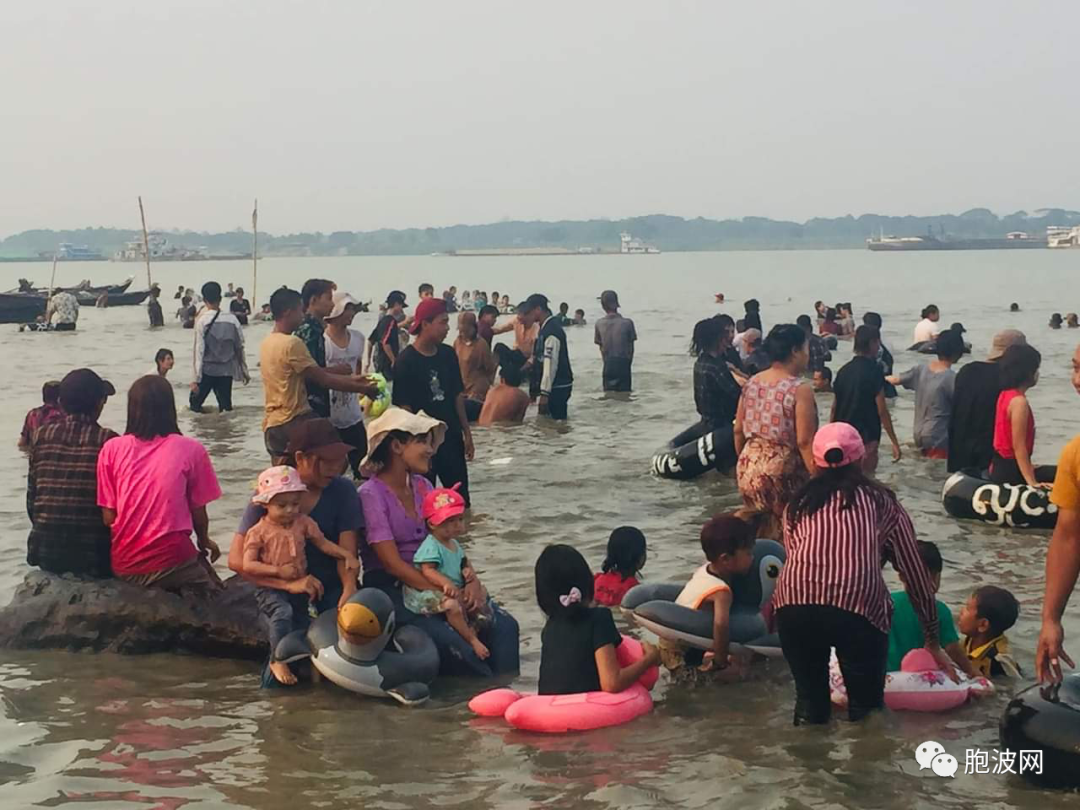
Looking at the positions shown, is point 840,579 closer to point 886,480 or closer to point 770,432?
point 770,432

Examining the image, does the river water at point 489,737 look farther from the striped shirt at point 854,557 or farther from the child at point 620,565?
the striped shirt at point 854,557

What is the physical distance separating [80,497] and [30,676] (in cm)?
100

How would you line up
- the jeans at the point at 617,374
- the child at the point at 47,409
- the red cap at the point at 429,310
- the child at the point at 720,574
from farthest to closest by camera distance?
1. the jeans at the point at 617,374
2. the red cap at the point at 429,310
3. the child at the point at 47,409
4. the child at the point at 720,574

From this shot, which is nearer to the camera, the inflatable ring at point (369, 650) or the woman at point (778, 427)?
the inflatable ring at point (369, 650)

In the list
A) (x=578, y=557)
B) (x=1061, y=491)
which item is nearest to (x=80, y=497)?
(x=578, y=557)

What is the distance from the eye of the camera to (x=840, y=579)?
528 cm

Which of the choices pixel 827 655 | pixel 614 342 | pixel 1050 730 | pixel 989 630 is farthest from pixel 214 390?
pixel 1050 730

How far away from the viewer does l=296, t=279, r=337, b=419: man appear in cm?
984

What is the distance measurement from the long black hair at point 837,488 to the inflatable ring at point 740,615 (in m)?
1.27

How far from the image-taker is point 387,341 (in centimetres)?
1373

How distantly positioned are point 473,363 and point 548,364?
1.03 metres

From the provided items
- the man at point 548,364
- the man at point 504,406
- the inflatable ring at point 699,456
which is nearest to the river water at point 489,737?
the inflatable ring at point 699,456

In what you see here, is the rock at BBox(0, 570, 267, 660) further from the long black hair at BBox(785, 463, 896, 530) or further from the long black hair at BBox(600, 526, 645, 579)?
the long black hair at BBox(785, 463, 896, 530)

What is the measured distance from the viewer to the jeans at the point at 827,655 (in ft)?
17.6
